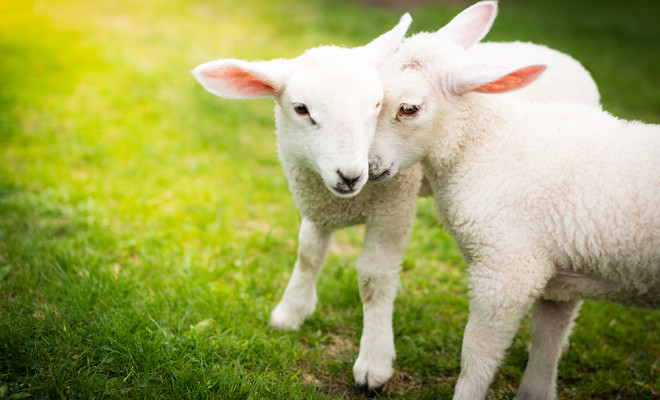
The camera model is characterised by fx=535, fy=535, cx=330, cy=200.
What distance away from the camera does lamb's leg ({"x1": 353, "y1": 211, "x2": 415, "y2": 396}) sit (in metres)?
3.22

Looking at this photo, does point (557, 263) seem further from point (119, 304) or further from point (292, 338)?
point (119, 304)

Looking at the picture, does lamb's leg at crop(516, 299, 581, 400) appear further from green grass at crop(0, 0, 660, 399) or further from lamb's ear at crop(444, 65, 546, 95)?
lamb's ear at crop(444, 65, 546, 95)

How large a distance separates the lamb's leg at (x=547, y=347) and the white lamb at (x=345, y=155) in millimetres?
842

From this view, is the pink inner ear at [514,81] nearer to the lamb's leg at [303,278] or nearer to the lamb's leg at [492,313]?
the lamb's leg at [492,313]

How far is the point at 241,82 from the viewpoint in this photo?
291 cm

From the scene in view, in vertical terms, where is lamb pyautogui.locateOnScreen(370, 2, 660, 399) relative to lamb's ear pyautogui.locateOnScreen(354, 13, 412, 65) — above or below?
below

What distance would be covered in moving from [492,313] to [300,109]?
1.43m

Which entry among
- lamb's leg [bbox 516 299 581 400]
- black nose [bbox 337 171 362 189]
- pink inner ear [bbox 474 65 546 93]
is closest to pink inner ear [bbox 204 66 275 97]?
black nose [bbox 337 171 362 189]

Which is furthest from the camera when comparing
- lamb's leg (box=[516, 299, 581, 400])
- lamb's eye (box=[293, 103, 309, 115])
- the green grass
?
lamb's leg (box=[516, 299, 581, 400])

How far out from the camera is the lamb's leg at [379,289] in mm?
3221

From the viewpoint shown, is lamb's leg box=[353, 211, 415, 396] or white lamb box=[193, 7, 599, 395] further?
lamb's leg box=[353, 211, 415, 396]

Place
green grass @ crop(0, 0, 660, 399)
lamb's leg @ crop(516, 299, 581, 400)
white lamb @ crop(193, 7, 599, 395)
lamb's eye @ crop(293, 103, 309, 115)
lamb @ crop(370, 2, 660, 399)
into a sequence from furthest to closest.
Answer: lamb's leg @ crop(516, 299, 581, 400) < green grass @ crop(0, 0, 660, 399) < lamb's eye @ crop(293, 103, 309, 115) < white lamb @ crop(193, 7, 599, 395) < lamb @ crop(370, 2, 660, 399)

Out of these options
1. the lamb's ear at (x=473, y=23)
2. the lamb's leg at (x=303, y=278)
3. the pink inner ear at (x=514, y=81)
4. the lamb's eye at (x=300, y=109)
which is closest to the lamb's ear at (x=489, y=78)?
the pink inner ear at (x=514, y=81)

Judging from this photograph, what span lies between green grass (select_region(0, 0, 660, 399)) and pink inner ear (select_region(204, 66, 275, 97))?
1478mm
